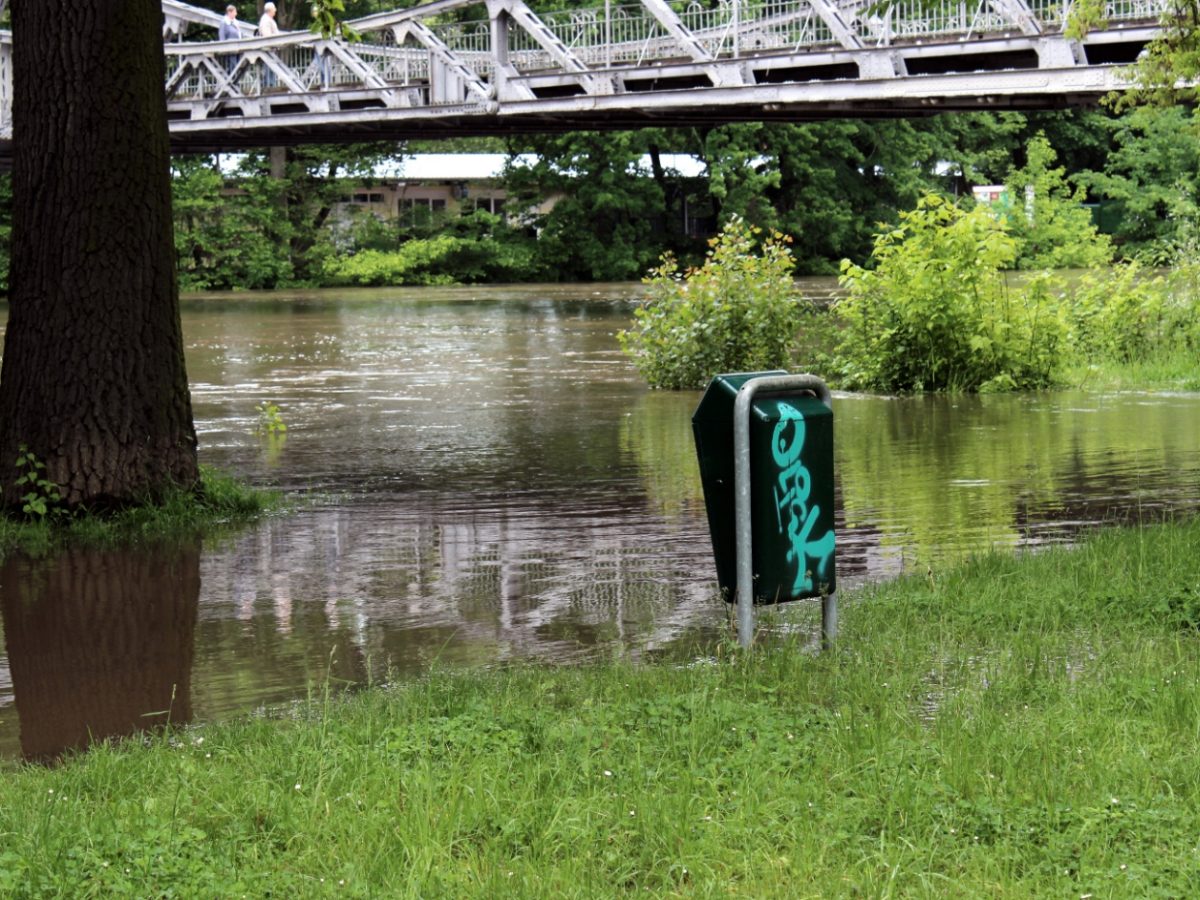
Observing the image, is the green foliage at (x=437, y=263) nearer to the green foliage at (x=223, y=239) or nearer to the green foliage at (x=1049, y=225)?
the green foliage at (x=223, y=239)

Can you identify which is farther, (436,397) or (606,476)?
(436,397)

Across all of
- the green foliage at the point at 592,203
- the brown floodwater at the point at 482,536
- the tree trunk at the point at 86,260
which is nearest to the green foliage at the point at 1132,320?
the brown floodwater at the point at 482,536

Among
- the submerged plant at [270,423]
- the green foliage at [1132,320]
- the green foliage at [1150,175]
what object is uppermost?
the green foliage at [1150,175]

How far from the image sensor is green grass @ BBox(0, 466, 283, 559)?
370 inches

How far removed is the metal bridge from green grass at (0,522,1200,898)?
20847mm

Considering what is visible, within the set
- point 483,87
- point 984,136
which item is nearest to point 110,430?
point 483,87

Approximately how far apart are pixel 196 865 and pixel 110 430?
6.00 m

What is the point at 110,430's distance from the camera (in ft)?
32.0

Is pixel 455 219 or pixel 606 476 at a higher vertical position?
pixel 455 219

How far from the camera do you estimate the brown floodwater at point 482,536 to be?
680cm

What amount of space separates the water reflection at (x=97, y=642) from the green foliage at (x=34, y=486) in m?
0.59

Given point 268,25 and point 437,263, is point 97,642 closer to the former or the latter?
point 268,25

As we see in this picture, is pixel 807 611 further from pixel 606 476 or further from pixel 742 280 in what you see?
pixel 742 280

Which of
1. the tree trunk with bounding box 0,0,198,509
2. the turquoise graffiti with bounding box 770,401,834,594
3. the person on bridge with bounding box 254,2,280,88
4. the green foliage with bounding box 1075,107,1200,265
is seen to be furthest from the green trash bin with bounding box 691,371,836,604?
the green foliage with bounding box 1075,107,1200,265
